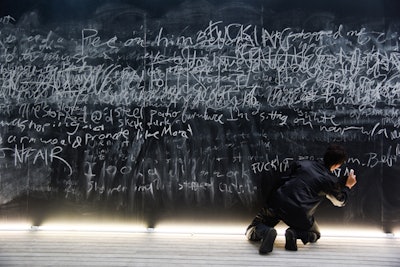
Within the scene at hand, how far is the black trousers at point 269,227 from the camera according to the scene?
3895 mm

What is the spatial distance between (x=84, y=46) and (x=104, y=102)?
0.74 meters

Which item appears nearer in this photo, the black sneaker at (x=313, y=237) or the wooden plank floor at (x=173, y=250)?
the wooden plank floor at (x=173, y=250)

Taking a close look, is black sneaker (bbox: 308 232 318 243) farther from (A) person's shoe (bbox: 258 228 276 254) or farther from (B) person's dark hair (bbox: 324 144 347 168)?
(B) person's dark hair (bbox: 324 144 347 168)

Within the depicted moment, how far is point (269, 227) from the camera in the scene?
387 cm

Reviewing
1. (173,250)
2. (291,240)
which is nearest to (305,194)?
(291,240)

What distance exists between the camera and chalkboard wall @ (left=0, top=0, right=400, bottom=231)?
439 centimetres

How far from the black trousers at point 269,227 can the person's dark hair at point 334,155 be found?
0.68 metres

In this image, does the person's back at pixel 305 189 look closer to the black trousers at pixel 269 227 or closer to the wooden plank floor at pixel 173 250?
the black trousers at pixel 269 227

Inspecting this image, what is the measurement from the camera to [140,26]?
4.54 meters

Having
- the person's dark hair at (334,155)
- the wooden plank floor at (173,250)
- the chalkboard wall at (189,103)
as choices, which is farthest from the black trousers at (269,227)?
the person's dark hair at (334,155)

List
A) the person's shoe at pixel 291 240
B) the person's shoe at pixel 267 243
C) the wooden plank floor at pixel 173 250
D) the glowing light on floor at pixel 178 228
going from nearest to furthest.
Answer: the wooden plank floor at pixel 173 250 → the person's shoe at pixel 267 243 → the person's shoe at pixel 291 240 → the glowing light on floor at pixel 178 228

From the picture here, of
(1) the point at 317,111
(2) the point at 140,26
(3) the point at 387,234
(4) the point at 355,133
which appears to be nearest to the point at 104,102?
(2) the point at 140,26

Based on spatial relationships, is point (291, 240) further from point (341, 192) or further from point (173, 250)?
point (173, 250)

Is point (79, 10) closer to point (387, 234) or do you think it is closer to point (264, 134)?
point (264, 134)
